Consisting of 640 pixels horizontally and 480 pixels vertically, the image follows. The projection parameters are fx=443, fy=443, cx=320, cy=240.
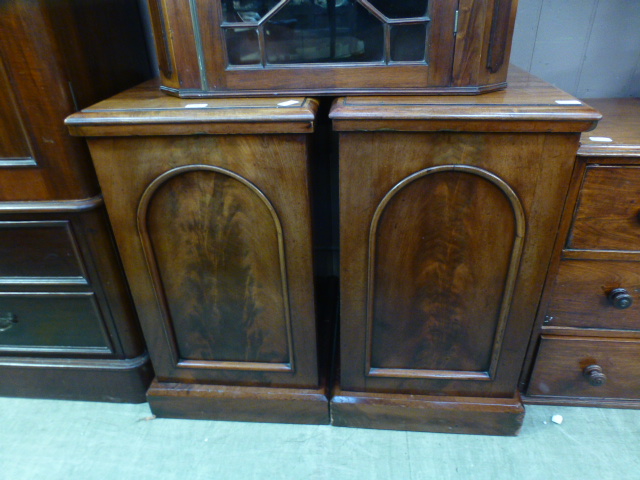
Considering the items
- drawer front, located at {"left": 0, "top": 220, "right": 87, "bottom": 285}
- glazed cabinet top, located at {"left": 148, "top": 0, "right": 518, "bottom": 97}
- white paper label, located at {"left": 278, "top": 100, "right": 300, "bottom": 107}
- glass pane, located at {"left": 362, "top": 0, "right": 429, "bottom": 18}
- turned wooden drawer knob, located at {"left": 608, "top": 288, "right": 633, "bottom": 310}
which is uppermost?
glass pane, located at {"left": 362, "top": 0, "right": 429, "bottom": 18}

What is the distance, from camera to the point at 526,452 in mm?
1145

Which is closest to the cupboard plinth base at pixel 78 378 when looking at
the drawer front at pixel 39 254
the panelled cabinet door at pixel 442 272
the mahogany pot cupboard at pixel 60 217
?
the mahogany pot cupboard at pixel 60 217

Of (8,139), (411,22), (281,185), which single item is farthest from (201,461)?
(411,22)

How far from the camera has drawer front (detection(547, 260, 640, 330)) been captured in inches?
40.7

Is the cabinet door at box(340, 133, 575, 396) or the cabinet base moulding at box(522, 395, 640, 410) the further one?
the cabinet base moulding at box(522, 395, 640, 410)

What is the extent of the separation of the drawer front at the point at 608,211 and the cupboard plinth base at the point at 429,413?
45cm

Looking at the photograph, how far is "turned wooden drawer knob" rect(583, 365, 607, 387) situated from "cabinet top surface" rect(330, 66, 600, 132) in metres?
0.69

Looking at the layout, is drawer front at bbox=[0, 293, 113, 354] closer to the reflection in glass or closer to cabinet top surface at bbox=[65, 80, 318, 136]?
cabinet top surface at bbox=[65, 80, 318, 136]

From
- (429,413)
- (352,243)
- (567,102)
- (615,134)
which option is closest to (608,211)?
(615,134)

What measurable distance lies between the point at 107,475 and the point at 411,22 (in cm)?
127

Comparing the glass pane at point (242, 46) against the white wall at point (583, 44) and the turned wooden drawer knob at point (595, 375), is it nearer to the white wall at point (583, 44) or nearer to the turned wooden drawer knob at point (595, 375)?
the white wall at point (583, 44)

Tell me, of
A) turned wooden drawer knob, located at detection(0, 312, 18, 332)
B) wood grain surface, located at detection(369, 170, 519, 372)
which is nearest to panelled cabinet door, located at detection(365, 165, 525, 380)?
wood grain surface, located at detection(369, 170, 519, 372)

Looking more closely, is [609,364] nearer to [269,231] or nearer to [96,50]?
[269,231]

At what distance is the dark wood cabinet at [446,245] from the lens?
0.83 meters
